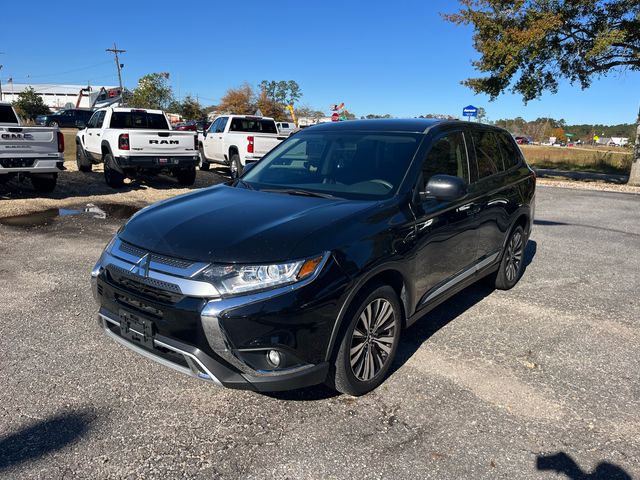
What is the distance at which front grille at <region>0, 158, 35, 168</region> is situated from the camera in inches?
375

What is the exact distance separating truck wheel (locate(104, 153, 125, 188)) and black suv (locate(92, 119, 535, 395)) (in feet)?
28.4

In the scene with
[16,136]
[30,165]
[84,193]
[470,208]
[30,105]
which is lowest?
[84,193]

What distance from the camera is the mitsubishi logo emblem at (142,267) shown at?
9.23 feet

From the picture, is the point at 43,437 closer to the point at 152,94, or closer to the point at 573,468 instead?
the point at 573,468

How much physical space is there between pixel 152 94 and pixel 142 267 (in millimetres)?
65462

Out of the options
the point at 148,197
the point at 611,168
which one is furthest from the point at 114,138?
the point at 611,168

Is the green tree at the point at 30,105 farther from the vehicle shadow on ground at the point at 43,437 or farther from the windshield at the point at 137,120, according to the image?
the vehicle shadow on ground at the point at 43,437

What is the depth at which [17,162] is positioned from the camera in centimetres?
966

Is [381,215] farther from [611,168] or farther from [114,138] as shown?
[611,168]

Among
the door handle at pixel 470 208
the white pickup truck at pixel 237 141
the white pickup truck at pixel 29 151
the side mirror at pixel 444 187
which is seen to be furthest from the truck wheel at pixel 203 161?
the side mirror at pixel 444 187

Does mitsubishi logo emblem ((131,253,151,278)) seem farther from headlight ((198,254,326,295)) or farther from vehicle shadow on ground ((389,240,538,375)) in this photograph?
vehicle shadow on ground ((389,240,538,375))

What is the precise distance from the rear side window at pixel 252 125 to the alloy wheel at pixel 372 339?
43.7 feet

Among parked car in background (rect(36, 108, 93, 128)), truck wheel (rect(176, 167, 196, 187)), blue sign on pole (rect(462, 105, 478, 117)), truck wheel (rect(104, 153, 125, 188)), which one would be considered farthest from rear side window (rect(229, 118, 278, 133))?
parked car in background (rect(36, 108, 93, 128))

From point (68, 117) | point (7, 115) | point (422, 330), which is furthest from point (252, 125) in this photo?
point (68, 117)
